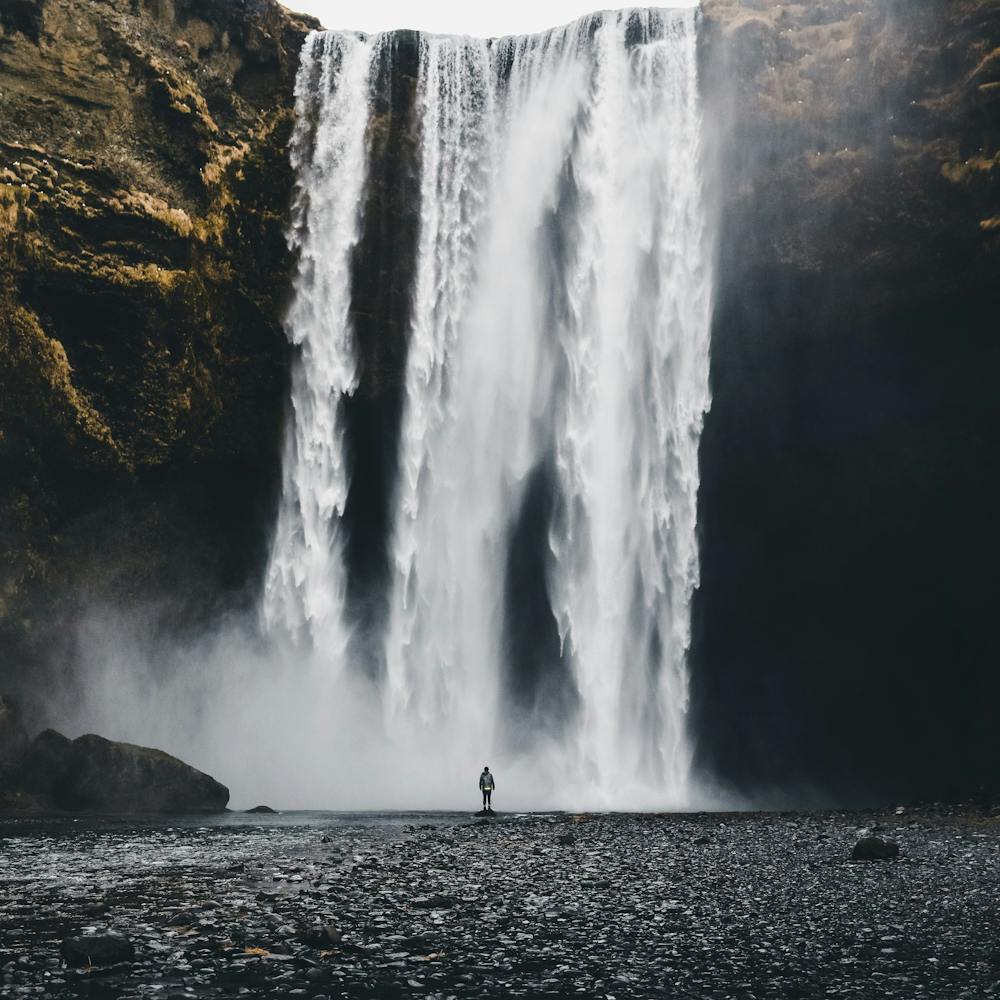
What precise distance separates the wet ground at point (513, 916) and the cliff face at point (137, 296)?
50.9 ft

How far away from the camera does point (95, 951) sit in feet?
19.7

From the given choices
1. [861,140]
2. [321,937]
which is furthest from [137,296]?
[321,937]

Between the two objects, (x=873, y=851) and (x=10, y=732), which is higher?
(x=10, y=732)

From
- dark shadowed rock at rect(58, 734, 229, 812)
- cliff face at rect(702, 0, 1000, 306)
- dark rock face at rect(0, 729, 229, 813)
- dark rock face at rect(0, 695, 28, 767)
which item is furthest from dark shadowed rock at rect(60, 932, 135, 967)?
cliff face at rect(702, 0, 1000, 306)

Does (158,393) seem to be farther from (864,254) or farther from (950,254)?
(950,254)

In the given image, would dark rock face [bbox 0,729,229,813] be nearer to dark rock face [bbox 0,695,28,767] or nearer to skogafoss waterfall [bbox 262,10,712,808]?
dark rock face [bbox 0,695,28,767]

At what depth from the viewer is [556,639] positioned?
30.7m

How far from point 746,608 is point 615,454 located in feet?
20.7

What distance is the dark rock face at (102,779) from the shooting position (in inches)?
882

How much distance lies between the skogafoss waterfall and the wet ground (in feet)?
44.9

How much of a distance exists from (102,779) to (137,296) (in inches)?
536

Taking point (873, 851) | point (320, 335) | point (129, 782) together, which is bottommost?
point (873, 851)

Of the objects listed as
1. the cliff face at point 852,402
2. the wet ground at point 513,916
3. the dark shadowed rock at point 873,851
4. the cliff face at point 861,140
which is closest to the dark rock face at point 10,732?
the wet ground at point 513,916

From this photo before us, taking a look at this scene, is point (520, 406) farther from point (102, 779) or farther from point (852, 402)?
point (102, 779)
